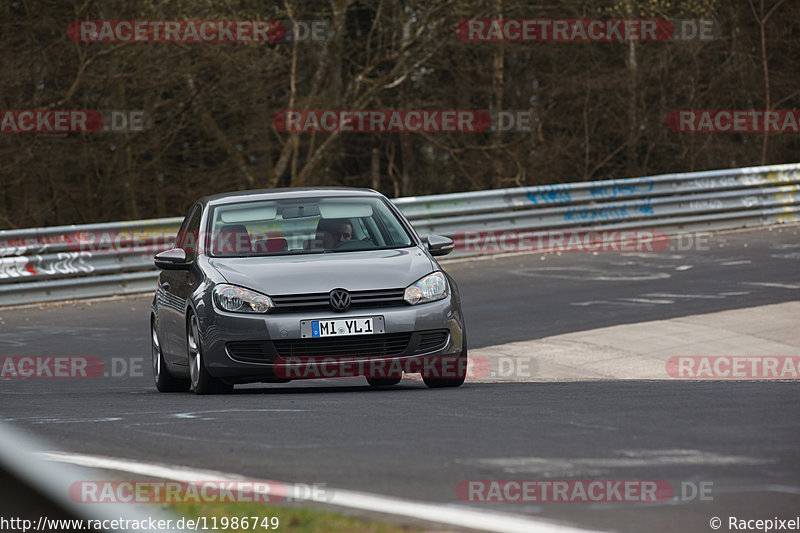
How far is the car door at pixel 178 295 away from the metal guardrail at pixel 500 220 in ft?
23.3

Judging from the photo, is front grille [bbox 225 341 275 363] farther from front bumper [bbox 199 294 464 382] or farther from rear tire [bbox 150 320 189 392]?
rear tire [bbox 150 320 189 392]

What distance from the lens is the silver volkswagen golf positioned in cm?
908

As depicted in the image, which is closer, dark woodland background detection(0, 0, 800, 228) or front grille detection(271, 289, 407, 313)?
front grille detection(271, 289, 407, 313)

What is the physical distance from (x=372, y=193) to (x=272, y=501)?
6.41 meters

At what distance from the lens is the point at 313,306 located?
359 inches

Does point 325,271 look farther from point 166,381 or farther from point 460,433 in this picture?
point 460,433

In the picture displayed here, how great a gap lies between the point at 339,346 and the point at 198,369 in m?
1.17

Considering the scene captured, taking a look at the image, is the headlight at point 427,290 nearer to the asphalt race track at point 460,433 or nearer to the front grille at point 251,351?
the asphalt race track at point 460,433

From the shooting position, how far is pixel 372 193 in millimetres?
10938

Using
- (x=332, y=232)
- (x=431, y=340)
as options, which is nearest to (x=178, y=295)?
(x=332, y=232)

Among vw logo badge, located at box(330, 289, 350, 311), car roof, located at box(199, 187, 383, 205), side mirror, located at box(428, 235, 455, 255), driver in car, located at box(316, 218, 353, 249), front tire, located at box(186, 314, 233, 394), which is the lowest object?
front tire, located at box(186, 314, 233, 394)

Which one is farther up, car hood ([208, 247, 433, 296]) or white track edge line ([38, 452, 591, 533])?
car hood ([208, 247, 433, 296])

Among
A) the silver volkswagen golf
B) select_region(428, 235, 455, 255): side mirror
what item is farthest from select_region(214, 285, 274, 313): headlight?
select_region(428, 235, 455, 255): side mirror

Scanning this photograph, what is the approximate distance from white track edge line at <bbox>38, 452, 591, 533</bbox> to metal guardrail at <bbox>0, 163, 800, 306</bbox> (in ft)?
41.4
